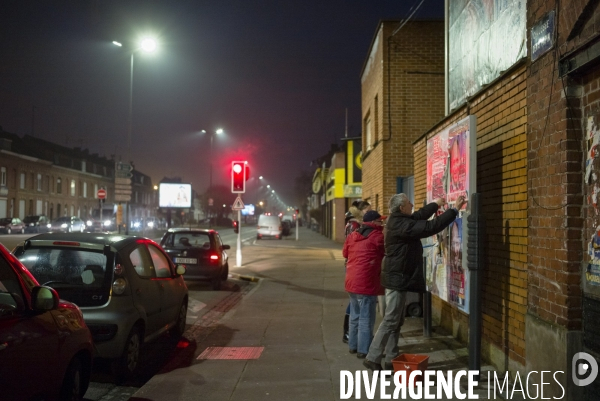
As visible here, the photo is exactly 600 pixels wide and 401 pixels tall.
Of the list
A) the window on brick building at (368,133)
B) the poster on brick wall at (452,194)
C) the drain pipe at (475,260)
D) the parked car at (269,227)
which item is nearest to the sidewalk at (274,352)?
the drain pipe at (475,260)

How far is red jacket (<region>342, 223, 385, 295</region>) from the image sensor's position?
280 inches

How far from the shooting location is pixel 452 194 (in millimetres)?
7281

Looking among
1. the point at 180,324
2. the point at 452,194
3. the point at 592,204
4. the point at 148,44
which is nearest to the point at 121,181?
the point at 148,44

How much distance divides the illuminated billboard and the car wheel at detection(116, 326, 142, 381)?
166 feet

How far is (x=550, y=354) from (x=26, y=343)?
4015 millimetres

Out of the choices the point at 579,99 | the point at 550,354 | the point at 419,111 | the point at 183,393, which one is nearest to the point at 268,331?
the point at 183,393

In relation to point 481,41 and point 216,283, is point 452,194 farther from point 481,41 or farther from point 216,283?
point 216,283

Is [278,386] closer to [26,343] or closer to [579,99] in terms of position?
[26,343]

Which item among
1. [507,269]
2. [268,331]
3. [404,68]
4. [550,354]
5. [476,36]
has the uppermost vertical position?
[404,68]

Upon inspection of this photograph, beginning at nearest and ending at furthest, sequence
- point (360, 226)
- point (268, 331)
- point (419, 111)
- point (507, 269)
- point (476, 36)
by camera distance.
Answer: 1. point (507, 269)
2. point (360, 226)
3. point (476, 36)
4. point (268, 331)
5. point (419, 111)

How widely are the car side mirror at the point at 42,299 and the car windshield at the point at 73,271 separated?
2158mm

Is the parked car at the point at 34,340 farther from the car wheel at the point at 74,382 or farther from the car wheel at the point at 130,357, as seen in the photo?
the car wheel at the point at 130,357

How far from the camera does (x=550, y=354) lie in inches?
198

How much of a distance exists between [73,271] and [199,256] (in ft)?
28.0
